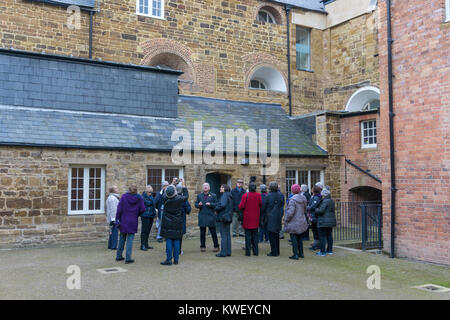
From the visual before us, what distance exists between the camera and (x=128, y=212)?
367 inches

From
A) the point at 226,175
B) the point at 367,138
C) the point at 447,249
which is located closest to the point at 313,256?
the point at 447,249

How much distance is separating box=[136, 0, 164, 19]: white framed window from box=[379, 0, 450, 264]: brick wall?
9655mm

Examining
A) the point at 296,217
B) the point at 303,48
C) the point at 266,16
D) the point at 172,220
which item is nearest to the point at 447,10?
the point at 296,217

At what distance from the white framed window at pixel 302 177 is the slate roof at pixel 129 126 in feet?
2.25

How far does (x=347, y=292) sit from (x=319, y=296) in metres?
0.56

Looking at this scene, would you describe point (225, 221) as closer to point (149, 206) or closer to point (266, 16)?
point (149, 206)

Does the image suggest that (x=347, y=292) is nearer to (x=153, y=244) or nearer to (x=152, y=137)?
(x=153, y=244)

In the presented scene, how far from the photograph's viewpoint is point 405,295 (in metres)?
6.80

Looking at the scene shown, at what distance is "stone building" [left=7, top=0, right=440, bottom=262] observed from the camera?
11781 mm

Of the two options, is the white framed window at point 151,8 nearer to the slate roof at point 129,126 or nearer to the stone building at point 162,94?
the stone building at point 162,94

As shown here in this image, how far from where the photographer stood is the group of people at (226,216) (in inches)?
357

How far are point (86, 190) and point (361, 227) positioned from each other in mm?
8699

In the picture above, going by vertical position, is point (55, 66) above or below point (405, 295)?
above

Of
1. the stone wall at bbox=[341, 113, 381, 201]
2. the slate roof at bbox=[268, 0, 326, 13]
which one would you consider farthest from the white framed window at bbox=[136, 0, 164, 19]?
the stone wall at bbox=[341, 113, 381, 201]
